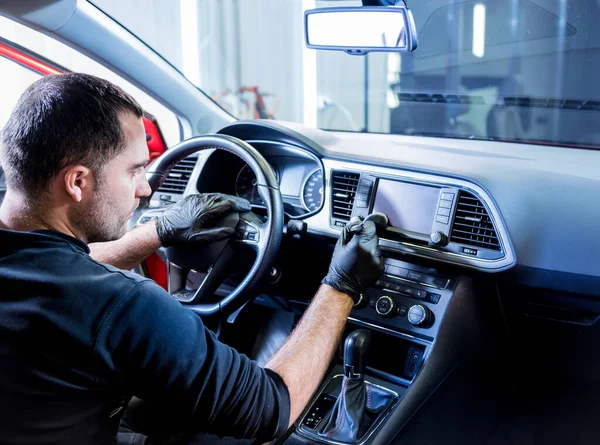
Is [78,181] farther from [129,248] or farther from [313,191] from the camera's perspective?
[313,191]

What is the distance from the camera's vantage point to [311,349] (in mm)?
1449

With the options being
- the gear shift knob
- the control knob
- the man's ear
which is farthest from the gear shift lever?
the man's ear

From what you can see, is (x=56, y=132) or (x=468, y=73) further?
(x=468, y=73)

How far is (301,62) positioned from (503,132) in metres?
6.85

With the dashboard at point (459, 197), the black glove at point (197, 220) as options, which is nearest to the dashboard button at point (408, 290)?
the dashboard at point (459, 197)

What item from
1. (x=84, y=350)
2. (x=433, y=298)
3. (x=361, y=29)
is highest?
(x=361, y=29)

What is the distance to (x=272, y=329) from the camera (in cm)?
247

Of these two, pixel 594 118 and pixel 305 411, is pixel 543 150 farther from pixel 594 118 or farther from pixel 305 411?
pixel 305 411

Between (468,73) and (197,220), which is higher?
(468,73)

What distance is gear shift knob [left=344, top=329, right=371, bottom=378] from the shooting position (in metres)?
1.79

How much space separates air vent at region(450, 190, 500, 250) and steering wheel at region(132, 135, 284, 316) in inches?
21.1

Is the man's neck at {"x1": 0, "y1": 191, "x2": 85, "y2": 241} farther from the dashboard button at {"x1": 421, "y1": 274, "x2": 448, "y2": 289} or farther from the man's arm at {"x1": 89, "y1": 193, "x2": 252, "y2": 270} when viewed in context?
the dashboard button at {"x1": 421, "y1": 274, "x2": 448, "y2": 289}

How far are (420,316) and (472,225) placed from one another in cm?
31

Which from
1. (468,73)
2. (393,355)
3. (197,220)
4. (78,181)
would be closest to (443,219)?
(393,355)
